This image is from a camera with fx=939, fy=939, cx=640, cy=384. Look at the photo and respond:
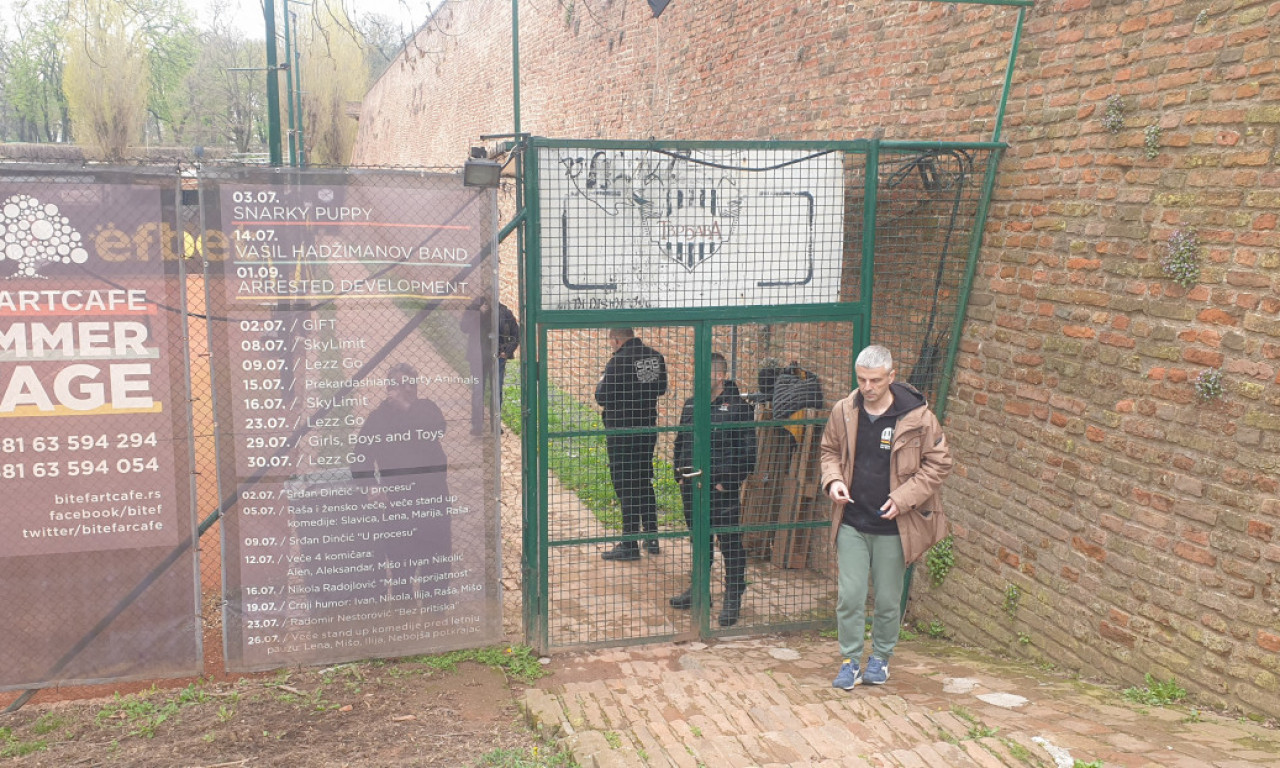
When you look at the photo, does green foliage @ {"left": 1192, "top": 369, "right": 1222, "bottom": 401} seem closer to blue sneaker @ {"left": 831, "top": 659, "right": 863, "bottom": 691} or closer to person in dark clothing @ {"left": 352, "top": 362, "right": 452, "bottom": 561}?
blue sneaker @ {"left": 831, "top": 659, "right": 863, "bottom": 691}

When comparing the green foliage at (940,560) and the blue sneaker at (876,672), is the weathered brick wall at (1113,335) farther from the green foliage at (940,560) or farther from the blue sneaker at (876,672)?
the blue sneaker at (876,672)

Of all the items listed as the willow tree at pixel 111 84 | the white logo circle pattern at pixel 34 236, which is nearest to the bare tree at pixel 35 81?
the willow tree at pixel 111 84

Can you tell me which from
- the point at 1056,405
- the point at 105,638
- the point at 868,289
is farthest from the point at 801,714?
the point at 105,638

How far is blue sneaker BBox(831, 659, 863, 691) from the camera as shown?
4961 millimetres

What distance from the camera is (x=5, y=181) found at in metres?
4.44

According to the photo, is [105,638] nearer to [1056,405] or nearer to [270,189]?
[270,189]

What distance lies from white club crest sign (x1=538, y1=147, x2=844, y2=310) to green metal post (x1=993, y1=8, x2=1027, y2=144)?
37.7 inches

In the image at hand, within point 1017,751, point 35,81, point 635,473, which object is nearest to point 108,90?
point 35,81

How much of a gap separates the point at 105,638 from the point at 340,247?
238 centimetres

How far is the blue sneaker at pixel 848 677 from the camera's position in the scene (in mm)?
4961

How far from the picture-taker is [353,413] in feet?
16.5

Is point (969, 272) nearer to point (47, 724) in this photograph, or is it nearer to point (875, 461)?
point (875, 461)

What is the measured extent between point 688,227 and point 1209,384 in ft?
9.27

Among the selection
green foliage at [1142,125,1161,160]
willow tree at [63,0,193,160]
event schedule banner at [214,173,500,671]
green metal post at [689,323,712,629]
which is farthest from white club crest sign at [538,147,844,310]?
willow tree at [63,0,193,160]
